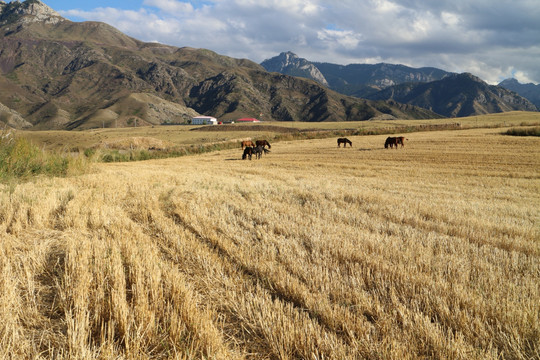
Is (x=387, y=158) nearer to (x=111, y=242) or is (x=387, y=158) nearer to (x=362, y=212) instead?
(x=362, y=212)

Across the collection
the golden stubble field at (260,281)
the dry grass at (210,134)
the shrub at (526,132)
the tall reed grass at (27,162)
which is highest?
the dry grass at (210,134)

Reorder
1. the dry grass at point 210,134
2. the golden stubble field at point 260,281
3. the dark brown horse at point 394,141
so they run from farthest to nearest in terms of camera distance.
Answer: the dry grass at point 210,134, the dark brown horse at point 394,141, the golden stubble field at point 260,281

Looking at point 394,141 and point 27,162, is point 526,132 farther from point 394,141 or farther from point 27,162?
point 27,162

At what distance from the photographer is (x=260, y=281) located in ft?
12.7

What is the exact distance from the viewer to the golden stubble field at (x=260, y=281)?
2633 millimetres

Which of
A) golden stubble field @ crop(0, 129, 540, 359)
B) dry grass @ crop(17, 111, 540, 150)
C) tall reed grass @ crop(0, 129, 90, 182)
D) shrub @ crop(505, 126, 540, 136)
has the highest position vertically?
dry grass @ crop(17, 111, 540, 150)

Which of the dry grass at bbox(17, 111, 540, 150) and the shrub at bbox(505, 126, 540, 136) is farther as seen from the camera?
the dry grass at bbox(17, 111, 540, 150)

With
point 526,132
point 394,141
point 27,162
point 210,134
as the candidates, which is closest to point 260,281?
point 27,162

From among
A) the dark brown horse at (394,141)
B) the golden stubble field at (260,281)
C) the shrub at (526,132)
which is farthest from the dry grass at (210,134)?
the golden stubble field at (260,281)

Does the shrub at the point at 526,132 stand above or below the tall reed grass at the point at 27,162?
above

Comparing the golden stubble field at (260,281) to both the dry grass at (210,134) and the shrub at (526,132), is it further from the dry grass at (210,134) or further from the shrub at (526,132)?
the dry grass at (210,134)

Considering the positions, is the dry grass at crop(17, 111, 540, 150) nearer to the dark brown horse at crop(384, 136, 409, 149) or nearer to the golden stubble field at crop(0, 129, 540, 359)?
the dark brown horse at crop(384, 136, 409, 149)

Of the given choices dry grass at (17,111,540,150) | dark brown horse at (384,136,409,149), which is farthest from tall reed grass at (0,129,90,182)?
dry grass at (17,111,540,150)

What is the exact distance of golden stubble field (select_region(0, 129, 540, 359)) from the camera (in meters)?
2.63
